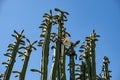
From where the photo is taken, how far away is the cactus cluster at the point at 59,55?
19.4 m

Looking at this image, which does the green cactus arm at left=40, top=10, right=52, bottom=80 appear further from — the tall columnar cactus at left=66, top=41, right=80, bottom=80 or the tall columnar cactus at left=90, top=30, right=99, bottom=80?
the tall columnar cactus at left=90, top=30, right=99, bottom=80

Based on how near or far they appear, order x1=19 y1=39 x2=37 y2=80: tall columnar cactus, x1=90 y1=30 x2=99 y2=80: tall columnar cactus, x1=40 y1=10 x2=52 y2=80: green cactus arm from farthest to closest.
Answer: x1=19 y1=39 x2=37 y2=80: tall columnar cactus → x1=90 y1=30 x2=99 y2=80: tall columnar cactus → x1=40 y1=10 x2=52 y2=80: green cactus arm

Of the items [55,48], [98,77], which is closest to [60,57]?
[55,48]

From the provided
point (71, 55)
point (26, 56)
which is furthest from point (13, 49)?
point (71, 55)

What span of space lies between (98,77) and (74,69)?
1.83m

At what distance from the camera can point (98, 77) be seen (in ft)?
74.6

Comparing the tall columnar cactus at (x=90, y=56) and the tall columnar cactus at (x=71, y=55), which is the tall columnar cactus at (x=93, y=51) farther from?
the tall columnar cactus at (x=71, y=55)

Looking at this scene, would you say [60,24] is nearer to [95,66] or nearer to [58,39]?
[58,39]

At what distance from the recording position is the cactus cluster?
19.4 metres

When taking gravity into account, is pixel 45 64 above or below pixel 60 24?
below

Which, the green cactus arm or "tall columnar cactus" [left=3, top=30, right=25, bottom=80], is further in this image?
"tall columnar cactus" [left=3, top=30, right=25, bottom=80]

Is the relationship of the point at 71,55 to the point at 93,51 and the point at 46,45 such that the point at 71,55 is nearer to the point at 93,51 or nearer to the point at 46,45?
the point at 93,51

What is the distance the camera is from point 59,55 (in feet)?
65.6

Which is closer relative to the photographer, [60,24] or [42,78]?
[42,78]
